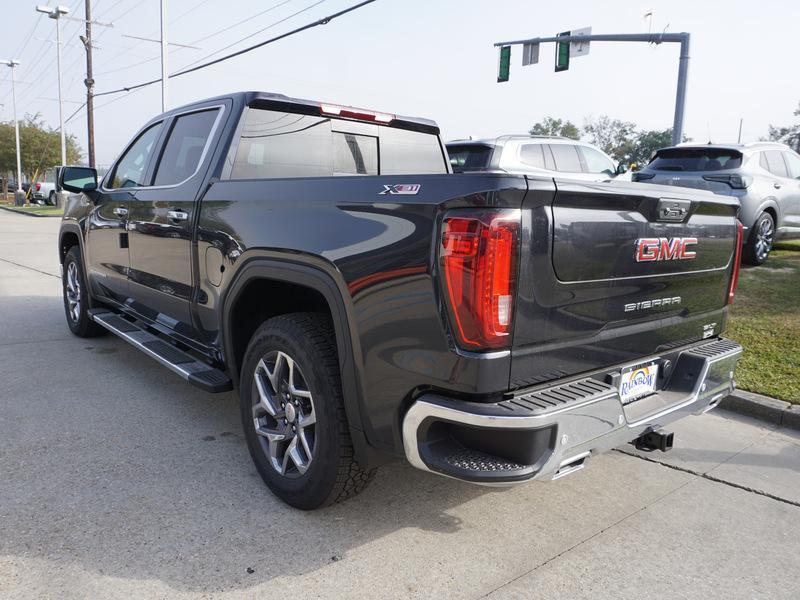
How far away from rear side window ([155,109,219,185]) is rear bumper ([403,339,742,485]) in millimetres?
2355

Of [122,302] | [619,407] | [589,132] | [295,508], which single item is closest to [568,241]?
[619,407]

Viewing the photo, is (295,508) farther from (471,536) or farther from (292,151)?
(292,151)

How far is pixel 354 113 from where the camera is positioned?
160 inches

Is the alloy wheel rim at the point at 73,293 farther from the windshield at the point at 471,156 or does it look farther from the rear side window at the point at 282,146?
the windshield at the point at 471,156

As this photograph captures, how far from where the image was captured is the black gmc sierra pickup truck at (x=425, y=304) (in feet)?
7.25

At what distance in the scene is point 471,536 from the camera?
284cm

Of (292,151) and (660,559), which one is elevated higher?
(292,151)

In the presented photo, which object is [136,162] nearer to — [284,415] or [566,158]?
[284,415]

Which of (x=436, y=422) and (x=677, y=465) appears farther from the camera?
(x=677, y=465)

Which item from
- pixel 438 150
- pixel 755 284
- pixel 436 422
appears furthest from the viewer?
pixel 755 284

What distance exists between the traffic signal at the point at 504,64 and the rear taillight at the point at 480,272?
20.1 meters

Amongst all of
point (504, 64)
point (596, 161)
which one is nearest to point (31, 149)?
point (504, 64)

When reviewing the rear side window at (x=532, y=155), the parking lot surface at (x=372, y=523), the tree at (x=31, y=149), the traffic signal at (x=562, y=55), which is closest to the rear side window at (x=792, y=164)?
the rear side window at (x=532, y=155)

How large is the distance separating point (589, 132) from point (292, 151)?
3448 inches
